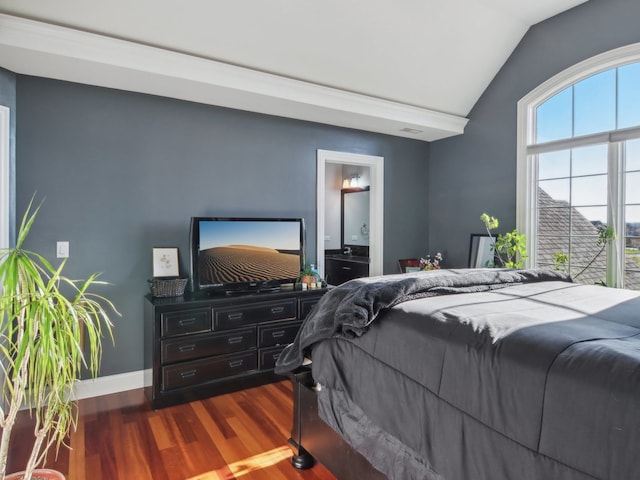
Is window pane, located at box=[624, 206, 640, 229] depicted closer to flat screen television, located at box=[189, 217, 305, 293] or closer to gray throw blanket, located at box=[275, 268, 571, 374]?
gray throw blanket, located at box=[275, 268, 571, 374]

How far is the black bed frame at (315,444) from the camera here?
71.1 inches

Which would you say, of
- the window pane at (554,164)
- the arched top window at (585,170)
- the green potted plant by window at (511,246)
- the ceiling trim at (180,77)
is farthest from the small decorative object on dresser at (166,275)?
the window pane at (554,164)

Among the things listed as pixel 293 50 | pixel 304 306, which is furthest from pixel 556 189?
pixel 293 50

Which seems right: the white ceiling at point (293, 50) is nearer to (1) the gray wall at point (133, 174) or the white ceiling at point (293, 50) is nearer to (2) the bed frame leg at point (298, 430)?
(1) the gray wall at point (133, 174)

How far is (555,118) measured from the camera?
3908 mm

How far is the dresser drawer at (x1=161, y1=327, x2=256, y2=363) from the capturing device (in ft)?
9.89

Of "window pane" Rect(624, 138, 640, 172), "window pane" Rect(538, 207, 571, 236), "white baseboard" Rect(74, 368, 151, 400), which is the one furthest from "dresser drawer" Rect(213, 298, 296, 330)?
"window pane" Rect(624, 138, 640, 172)

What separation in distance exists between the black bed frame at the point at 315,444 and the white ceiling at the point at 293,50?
2.35 meters

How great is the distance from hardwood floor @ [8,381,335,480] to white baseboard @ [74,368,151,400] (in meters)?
0.07

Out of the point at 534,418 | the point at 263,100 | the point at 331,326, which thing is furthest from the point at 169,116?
the point at 534,418

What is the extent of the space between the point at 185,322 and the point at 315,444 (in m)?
1.45

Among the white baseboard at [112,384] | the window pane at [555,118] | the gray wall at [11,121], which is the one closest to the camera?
the gray wall at [11,121]

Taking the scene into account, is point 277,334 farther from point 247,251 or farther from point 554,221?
point 554,221

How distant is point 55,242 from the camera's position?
3.07 m
